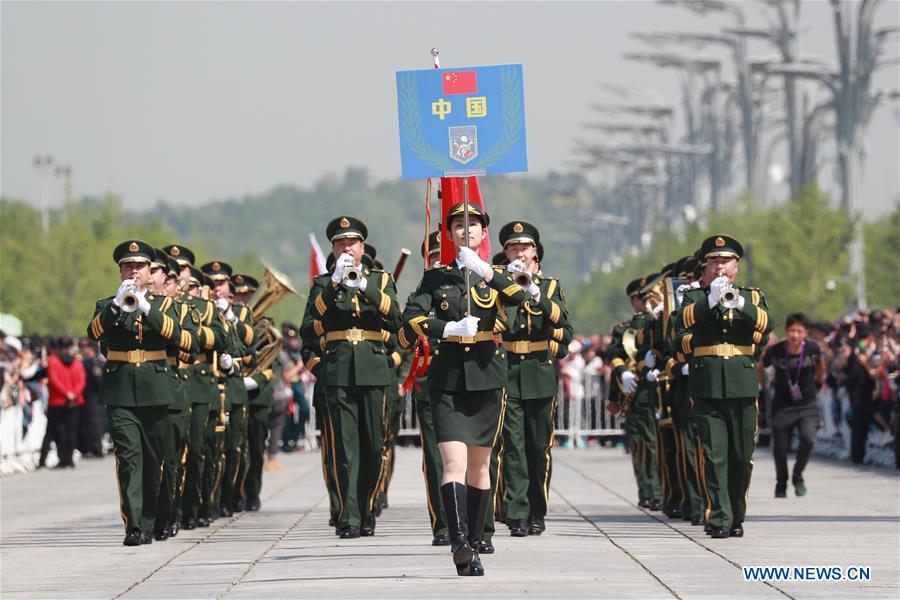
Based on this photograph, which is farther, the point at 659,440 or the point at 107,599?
the point at 659,440

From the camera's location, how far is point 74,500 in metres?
23.5

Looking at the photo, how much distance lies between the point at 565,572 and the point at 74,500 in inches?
470

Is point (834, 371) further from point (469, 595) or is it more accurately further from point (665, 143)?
point (665, 143)

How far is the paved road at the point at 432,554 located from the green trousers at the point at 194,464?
0.26 metres

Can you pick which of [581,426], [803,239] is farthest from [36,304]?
[581,426]

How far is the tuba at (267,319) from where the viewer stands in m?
19.8

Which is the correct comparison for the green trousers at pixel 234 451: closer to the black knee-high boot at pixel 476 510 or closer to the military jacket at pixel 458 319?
the military jacket at pixel 458 319

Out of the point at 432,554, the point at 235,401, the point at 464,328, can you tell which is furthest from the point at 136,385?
the point at 464,328

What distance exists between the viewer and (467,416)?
12.7m

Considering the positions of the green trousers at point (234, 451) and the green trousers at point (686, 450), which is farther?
the green trousers at point (234, 451)

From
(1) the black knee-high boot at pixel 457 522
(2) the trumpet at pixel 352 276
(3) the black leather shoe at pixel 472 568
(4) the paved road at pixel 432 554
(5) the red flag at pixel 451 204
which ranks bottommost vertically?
(4) the paved road at pixel 432 554

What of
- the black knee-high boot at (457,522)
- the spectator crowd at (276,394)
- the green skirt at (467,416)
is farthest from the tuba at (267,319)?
the black knee-high boot at (457,522)

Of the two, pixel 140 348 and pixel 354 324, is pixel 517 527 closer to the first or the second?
pixel 354 324

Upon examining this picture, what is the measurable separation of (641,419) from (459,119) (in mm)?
7973
